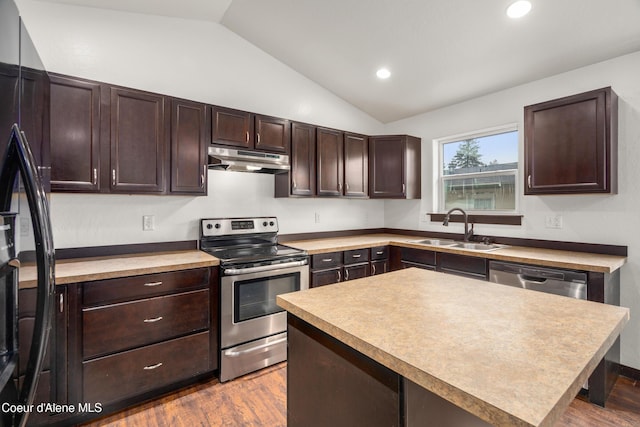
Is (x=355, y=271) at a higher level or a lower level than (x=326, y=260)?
lower

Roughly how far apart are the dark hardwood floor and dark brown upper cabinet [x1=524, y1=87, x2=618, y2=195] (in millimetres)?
1505

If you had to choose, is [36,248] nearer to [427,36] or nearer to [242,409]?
[242,409]

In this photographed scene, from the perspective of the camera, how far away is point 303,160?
3273 millimetres

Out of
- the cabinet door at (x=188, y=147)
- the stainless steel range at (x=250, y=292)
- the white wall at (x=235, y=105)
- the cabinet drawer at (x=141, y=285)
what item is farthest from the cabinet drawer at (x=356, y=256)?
the cabinet door at (x=188, y=147)

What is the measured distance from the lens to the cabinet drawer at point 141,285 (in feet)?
6.33

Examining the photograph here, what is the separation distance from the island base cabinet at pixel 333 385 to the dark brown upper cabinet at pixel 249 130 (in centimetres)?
193

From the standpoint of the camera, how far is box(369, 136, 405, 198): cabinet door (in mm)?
3799

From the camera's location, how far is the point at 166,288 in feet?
7.13

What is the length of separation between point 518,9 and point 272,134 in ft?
7.07

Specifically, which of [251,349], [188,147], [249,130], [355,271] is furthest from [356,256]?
[188,147]

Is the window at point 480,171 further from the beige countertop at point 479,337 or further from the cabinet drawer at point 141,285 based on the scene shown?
the cabinet drawer at point 141,285

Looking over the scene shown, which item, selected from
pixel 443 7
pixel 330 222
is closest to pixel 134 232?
pixel 330 222

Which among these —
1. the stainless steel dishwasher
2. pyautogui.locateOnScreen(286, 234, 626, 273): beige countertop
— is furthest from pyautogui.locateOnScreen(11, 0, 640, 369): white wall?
the stainless steel dishwasher

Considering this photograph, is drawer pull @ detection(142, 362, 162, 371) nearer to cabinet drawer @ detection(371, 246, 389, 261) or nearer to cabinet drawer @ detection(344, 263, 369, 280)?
cabinet drawer @ detection(344, 263, 369, 280)
